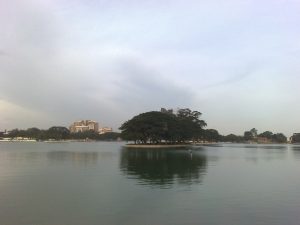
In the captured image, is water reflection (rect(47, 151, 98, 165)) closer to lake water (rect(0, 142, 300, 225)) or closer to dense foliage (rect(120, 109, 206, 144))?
lake water (rect(0, 142, 300, 225))

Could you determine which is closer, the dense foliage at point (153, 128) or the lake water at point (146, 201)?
the lake water at point (146, 201)

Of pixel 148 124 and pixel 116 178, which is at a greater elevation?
pixel 148 124

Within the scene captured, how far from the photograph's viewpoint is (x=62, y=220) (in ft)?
49.6

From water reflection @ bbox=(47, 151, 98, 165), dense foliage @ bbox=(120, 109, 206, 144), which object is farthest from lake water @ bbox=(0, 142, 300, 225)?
dense foliage @ bbox=(120, 109, 206, 144)

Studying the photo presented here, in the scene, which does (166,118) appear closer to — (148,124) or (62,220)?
(148,124)

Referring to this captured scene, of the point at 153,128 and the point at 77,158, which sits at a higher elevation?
the point at 153,128

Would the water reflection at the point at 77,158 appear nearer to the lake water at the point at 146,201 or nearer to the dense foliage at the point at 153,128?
the lake water at the point at 146,201

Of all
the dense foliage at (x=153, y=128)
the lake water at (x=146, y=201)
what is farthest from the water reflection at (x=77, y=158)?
the dense foliage at (x=153, y=128)

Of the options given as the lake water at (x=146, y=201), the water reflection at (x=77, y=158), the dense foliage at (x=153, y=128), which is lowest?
the lake water at (x=146, y=201)

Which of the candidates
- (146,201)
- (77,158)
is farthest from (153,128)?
(146,201)

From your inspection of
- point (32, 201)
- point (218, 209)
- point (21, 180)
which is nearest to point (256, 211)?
point (218, 209)

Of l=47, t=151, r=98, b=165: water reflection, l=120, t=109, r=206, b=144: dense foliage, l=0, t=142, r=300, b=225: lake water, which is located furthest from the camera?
l=120, t=109, r=206, b=144: dense foliage

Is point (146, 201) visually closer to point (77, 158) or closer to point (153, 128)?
point (77, 158)

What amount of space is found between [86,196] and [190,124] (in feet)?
384
